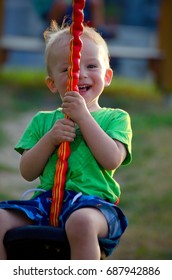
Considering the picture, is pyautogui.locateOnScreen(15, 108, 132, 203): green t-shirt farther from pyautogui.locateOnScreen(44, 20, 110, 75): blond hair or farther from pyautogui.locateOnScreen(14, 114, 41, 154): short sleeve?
pyautogui.locateOnScreen(44, 20, 110, 75): blond hair

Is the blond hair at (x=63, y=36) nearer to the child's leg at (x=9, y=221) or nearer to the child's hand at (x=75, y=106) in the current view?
the child's hand at (x=75, y=106)

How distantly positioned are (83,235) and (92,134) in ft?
1.49

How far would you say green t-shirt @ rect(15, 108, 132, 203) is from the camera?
3.70 m

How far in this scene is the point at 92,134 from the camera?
3617 millimetres

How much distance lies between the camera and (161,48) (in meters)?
11.8

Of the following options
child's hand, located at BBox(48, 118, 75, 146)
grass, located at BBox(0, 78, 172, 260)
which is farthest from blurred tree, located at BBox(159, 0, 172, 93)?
child's hand, located at BBox(48, 118, 75, 146)

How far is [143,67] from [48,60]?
12.3 metres

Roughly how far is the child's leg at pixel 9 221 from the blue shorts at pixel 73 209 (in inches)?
1.2

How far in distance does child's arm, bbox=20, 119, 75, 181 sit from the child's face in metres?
0.20

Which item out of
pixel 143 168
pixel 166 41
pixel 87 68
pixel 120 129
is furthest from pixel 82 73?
pixel 166 41

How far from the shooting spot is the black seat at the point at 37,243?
346 cm

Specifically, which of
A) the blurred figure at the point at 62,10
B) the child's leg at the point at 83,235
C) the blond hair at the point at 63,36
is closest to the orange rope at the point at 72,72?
the blond hair at the point at 63,36

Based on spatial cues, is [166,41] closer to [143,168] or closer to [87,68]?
[143,168]
